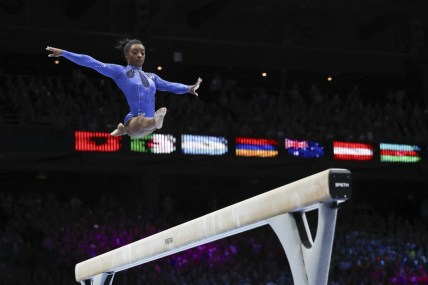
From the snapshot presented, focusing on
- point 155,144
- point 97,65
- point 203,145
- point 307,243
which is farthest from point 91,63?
point 203,145

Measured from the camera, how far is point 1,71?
67.9 feet

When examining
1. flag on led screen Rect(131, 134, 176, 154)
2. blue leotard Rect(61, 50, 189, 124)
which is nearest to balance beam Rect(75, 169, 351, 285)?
blue leotard Rect(61, 50, 189, 124)

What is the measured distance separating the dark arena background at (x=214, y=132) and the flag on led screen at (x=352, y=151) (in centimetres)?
3

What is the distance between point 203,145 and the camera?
59.6ft

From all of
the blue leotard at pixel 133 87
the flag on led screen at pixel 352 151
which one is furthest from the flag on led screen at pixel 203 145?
the blue leotard at pixel 133 87

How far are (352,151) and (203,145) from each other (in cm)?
402

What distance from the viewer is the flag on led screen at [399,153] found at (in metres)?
19.9

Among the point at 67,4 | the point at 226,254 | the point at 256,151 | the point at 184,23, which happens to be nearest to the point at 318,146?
the point at 256,151

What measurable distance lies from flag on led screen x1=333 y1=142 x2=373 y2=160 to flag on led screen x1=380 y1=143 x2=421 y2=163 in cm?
39

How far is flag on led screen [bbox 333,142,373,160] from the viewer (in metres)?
19.4

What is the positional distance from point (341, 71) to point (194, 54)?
4824 millimetres

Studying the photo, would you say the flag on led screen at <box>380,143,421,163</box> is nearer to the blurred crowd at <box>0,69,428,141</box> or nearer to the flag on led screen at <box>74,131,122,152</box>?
the blurred crowd at <box>0,69,428,141</box>

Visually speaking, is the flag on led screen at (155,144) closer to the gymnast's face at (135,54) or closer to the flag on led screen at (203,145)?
the flag on led screen at (203,145)

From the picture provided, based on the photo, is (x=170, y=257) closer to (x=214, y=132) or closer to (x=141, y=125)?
(x=214, y=132)
